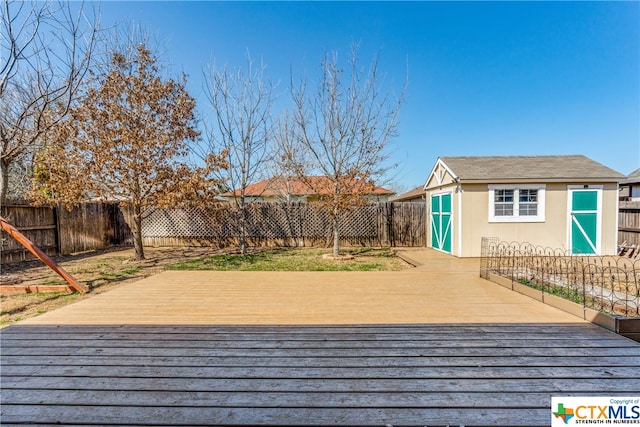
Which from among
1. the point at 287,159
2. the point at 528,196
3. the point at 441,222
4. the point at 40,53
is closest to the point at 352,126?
the point at 287,159

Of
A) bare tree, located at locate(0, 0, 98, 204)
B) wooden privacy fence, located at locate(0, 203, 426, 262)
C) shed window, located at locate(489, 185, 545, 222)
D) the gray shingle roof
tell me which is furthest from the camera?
wooden privacy fence, located at locate(0, 203, 426, 262)

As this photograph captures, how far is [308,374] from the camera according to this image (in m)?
2.20

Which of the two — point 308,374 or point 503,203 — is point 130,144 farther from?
point 503,203

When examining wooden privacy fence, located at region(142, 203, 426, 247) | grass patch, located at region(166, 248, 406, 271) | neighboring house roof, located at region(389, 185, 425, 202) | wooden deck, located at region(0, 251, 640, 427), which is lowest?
grass patch, located at region(166, 248, 406, 271)

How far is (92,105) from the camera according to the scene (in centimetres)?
671

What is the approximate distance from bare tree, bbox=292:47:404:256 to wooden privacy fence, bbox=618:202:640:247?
7989 mm

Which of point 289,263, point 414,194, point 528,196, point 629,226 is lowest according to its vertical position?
point 289,263

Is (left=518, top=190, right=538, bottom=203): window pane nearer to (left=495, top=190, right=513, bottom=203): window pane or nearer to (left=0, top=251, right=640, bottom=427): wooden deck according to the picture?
(left=495, top=190, right=513, bottom=203): window pane

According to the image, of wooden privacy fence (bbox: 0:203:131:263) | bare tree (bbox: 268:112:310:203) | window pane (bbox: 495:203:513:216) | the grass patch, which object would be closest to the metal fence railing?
window pane (bbox: 495:203:513:216)

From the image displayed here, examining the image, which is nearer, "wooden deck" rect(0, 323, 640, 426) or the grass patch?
"wooden deck" rect(0, 323, 640, 426)

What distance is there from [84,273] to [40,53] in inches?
168

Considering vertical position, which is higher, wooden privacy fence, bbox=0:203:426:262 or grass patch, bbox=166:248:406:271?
wooden privacy fence, bbox=0:203:426:262

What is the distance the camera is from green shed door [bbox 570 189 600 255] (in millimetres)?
8266

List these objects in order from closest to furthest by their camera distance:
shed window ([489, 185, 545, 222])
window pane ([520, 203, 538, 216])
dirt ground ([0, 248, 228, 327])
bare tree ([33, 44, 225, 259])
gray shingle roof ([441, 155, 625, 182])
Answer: dirt ground ([0, 248, 228, 327])
bare tree ([33, 44, 225, 259])
gray shingle roof ([441, 155, 625, 182])
shed window ([489, 185, 545, 222])
window pane ([520, 203, 538, 216])
